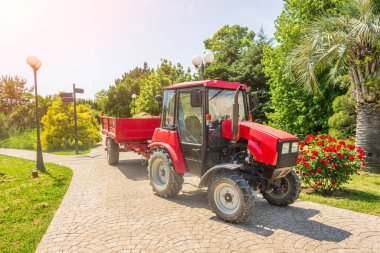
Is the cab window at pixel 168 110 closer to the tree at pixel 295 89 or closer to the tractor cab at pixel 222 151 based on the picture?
the tractor cab at pixel 222 151

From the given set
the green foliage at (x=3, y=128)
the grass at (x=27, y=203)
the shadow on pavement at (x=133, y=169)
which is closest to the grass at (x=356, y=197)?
the shadow on pavement at (x=133, y=169)

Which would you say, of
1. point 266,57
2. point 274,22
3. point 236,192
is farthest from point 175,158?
point 274,22

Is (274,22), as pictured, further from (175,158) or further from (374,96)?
(175,158)

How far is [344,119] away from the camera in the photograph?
1241 cm

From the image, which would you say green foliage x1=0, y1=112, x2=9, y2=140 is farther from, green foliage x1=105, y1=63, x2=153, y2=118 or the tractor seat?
the tractor seat

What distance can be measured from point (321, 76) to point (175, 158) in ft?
39.9

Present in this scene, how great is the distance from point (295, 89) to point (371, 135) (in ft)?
25.8

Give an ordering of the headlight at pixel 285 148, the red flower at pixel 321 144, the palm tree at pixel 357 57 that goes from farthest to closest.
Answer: the palm tree at pixel 357 57 → the red flower at pixel 321 144 → the headlight at pixel 285 148

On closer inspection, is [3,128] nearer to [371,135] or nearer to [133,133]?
[133,133]

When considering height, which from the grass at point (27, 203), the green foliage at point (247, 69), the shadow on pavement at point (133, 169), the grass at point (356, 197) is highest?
the green foliage at point (247, 69)

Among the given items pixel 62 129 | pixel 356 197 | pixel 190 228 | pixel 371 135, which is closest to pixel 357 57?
pixel 371 135

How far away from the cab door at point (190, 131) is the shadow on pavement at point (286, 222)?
89cm

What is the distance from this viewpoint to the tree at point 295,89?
596 inches

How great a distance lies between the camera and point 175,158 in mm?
5840
